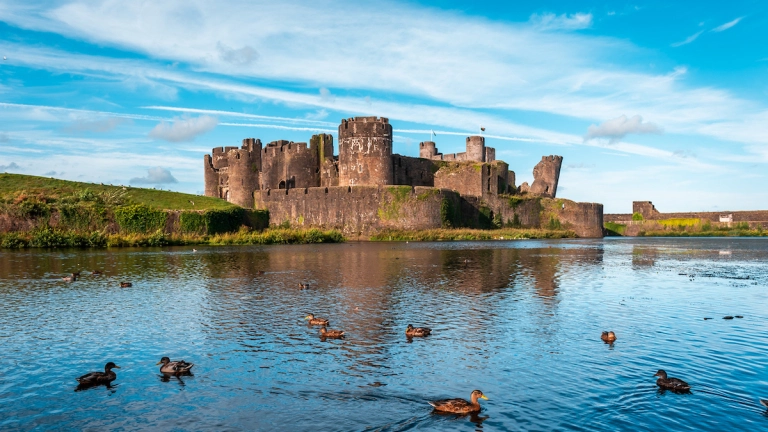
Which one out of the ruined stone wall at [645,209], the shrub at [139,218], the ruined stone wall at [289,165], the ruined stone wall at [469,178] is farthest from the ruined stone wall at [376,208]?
the ruined stone wall at [645,209]

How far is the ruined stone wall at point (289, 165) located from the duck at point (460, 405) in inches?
1939

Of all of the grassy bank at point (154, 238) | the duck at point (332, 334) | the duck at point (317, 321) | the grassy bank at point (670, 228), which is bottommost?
the duck at point (332, 334)

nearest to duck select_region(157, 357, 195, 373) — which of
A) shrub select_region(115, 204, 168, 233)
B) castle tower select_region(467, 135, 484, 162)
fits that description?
shrub select_region(115, 204, 168, 233)

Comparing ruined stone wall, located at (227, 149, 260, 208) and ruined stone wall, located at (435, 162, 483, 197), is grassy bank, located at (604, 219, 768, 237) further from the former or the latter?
ruined stone wall, located at (227, 149, 260, 208)

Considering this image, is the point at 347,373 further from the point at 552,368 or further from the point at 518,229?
the point at 518,229

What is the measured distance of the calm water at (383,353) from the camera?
25.2 ft

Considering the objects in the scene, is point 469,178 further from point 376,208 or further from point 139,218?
point 139,218

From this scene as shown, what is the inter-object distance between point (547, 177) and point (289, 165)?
91.5 ft

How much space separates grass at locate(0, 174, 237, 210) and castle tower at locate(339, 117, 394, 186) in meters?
10.4

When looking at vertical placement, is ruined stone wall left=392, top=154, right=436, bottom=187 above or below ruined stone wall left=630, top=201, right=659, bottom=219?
above

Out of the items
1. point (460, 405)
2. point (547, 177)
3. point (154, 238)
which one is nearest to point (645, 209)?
point (547, 177)

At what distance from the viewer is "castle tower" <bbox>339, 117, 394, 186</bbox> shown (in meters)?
52.2

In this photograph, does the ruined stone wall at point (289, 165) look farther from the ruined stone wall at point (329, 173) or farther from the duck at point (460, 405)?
the duck at point (460, 405)

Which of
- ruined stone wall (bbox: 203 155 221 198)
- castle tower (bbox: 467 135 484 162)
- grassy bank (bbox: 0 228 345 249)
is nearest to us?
grassy bank (bbox: 0 228 345 249)
